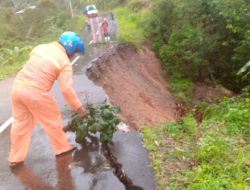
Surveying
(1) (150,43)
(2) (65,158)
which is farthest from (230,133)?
(1) (150,43)

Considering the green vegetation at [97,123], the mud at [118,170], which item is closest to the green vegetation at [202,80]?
the mud at [118,170]

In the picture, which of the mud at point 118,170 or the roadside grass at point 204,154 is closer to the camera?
the roadside grass at point 204,154

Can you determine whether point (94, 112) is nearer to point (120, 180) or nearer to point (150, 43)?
point (120, 180)

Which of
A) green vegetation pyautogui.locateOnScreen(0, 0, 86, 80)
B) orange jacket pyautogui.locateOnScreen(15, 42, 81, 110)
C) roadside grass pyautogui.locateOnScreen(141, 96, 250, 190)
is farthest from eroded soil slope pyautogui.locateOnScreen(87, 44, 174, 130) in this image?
green vegetation pyautogui.locateOnScreen(0, 0, 86, 80)

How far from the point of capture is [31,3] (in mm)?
45469

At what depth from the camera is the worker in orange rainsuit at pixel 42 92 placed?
3.61 m

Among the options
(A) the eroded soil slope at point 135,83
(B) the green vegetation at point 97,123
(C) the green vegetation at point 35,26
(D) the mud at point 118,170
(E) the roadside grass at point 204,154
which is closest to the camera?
(E) the roadside grass at point 204,154

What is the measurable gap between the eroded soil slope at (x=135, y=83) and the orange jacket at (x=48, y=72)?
140 inches

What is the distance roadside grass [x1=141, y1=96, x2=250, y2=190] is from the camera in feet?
11.0

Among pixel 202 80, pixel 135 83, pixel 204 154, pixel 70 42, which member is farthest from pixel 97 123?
pixel 202 80

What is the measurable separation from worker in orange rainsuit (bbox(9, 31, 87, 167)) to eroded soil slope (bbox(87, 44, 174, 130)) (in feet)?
11.2

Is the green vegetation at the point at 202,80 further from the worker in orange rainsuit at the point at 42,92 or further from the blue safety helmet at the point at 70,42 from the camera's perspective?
the blue safety helmet at the point at 70,42

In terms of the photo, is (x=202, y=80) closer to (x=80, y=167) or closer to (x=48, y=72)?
(x=80, y=167)

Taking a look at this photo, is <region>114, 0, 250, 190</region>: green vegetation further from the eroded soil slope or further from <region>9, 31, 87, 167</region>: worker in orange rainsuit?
<region>9, 31, 87, 167</region>: worker in orange rainsuit
